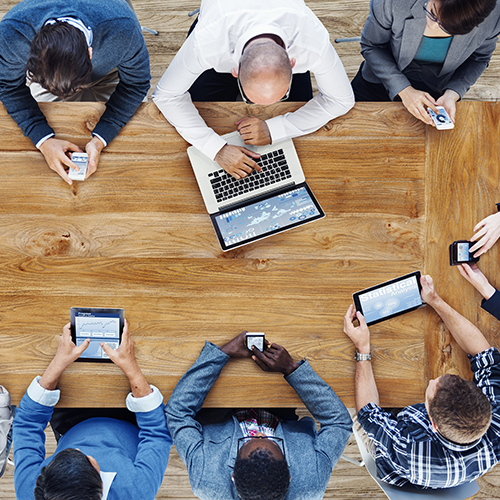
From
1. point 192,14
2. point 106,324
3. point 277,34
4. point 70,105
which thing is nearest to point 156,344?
point 106,324

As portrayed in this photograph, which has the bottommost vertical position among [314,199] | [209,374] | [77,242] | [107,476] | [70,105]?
[107,476]

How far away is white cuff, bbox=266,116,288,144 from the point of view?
5.22 feet

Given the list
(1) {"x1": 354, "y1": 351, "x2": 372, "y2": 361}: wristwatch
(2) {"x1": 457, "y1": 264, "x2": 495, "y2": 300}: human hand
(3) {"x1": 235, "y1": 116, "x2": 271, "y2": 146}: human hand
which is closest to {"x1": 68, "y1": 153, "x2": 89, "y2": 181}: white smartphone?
(3) {"x1": 235, "y1": 116, "x2": 271, "y2": 146}: human hand

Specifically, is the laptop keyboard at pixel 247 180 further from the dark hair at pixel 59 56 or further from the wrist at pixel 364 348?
the wrist at pixel 364 348

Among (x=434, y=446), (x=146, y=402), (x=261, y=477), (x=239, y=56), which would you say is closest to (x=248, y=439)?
(x=261, y=477)

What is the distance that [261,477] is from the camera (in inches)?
56.6

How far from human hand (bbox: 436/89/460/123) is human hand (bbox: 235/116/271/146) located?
70 cm

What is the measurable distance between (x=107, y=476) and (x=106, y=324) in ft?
1.81

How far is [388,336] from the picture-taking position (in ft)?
5.30

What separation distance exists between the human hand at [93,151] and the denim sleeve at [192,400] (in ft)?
2.61

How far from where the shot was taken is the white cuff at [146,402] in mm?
1549

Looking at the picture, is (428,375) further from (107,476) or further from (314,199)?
(107,476)

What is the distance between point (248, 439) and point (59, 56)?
1486 mm

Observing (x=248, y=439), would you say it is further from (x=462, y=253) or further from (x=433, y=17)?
(x=433, y=17)
